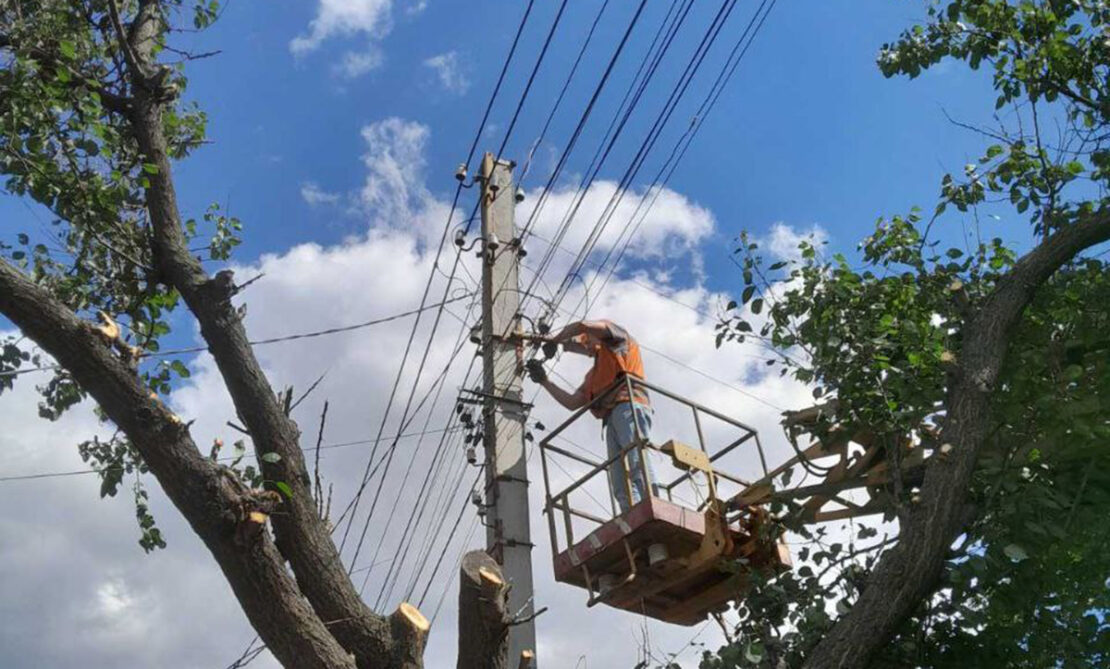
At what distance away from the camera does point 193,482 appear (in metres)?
4.13

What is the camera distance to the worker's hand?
31.1ft

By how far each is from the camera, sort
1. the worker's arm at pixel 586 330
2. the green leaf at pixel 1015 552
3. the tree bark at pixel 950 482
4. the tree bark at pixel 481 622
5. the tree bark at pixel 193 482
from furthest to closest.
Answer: the worker's arm at pixel 586 330, the green leaf at pixel 1015 552, the tree bark at pixel 950 482, the tree bark at pixel 481 622, the tree bark at pixel 193 482

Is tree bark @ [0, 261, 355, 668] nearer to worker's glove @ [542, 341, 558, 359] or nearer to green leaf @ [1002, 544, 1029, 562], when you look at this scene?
green leaf @ [1002, 544, 1029, 562]

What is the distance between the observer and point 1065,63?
679 centimetres

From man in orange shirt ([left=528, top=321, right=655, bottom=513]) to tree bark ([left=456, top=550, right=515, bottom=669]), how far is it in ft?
12.4

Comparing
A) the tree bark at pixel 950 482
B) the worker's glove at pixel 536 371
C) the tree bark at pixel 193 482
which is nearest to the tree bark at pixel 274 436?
the tree bark at pixel 193 482

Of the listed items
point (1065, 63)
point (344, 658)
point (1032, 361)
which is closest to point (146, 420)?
point (344, 658)

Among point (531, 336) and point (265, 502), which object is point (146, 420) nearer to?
point (265, 502)

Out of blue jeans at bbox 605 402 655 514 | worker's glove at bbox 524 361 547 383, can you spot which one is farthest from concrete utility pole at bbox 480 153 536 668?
blue jeans at bbox 605 402 655 514

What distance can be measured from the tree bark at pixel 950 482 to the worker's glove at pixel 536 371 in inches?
175

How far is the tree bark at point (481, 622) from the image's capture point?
14.0 ft

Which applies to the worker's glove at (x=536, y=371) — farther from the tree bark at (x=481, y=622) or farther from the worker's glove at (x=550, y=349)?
the tree bark at (x=481, y=622)

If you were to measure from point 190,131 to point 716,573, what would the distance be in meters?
5.18

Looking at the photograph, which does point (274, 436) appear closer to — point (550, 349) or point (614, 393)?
point (614, 393)
